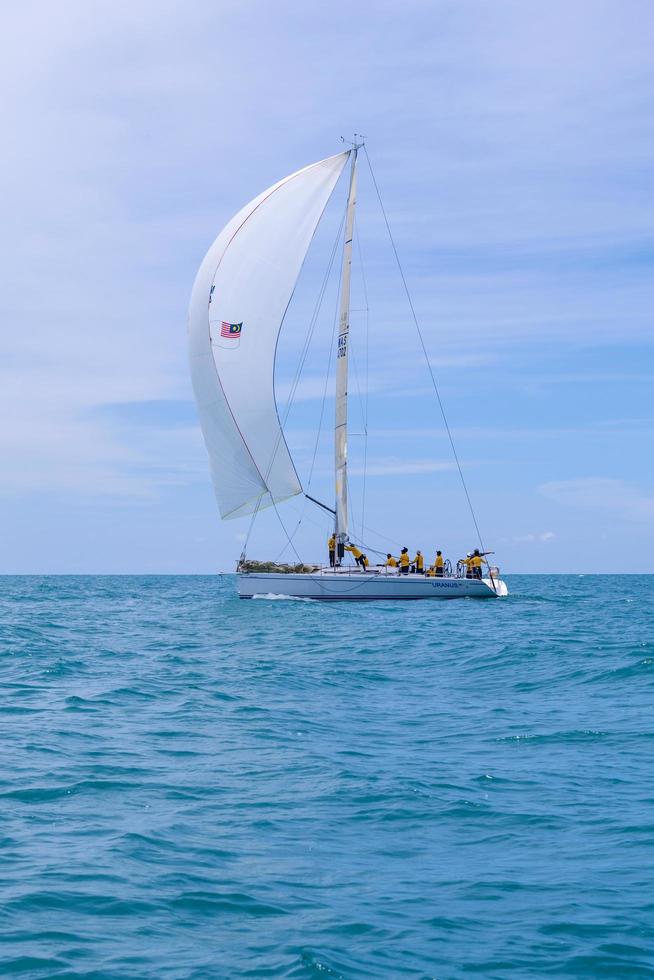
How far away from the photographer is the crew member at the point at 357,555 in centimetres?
3391

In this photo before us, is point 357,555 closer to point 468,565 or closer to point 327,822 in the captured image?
point 468,565

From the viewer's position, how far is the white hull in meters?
32.2

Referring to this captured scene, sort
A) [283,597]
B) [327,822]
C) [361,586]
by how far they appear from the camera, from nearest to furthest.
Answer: [327,822]
[361,586]
[283,597]

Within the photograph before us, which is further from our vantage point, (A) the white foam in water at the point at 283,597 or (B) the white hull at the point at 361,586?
(A) the white foam in water at the point at 283,597

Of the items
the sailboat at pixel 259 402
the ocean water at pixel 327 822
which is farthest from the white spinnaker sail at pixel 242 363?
the ocean water at pixel 327 822

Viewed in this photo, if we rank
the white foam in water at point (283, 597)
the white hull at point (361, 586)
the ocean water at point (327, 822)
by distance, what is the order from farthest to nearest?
the white foam in water at point (283, 597) → the white hull at point (361, 586) → the ocean water at point (327, 822)

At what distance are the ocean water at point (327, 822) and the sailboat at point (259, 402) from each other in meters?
16.0

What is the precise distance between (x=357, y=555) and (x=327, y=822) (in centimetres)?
2662

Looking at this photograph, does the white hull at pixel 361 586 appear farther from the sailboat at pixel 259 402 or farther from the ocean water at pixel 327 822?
the ocean water at pixel 327 822

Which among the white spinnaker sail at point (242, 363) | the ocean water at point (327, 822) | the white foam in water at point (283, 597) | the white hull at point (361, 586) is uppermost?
the white spinnaker sail at point (242, 363)

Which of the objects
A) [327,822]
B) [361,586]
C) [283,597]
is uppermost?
[361,586]

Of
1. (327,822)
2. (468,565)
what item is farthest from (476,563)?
(327,822)

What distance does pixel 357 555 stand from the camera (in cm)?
3434

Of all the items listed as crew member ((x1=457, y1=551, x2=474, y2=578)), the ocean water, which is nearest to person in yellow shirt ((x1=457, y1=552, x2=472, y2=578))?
crew member ((x1=457, y1=551, x2=474, y2=578))
